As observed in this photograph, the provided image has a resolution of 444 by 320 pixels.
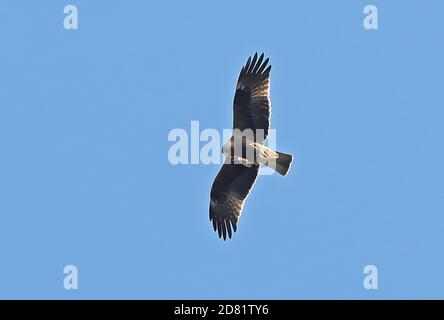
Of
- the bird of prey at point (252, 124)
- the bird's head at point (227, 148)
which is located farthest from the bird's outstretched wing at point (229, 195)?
the bird's head at point (227, 148)

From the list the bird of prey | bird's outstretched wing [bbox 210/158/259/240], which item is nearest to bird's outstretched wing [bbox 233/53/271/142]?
the bird of prey

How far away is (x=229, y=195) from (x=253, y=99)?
78.5 inches

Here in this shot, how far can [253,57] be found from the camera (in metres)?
18.1

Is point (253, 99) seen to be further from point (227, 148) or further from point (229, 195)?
point (229, 195)

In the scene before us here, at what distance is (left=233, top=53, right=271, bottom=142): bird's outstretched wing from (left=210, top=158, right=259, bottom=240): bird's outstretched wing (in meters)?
1.01

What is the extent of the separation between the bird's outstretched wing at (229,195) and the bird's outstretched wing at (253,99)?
101cm

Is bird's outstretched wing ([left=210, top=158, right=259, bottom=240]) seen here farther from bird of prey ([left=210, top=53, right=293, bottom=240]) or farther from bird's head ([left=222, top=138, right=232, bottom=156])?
bird's head ([left=222, top=138, right=232, bottom=156])

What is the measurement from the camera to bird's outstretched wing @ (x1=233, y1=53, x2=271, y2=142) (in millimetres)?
17797

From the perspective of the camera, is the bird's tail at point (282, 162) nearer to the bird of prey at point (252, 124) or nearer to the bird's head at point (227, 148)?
the bird of prey at point (252, 124)

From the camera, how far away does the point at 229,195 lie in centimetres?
1881
